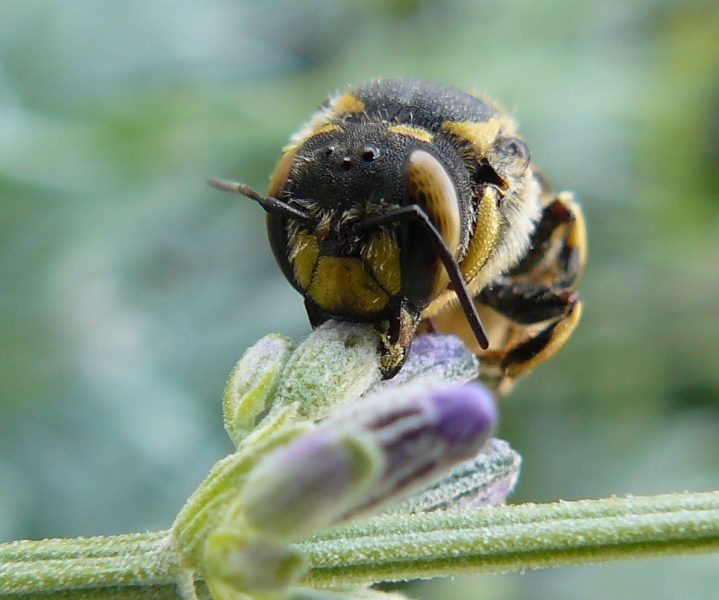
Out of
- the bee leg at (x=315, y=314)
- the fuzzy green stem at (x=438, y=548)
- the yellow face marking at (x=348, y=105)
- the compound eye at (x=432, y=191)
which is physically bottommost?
the fuzzy green stem at (x=438, y=548)

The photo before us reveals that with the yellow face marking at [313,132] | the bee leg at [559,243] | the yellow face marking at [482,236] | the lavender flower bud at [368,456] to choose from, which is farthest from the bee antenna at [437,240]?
the bee leg at [559,243]

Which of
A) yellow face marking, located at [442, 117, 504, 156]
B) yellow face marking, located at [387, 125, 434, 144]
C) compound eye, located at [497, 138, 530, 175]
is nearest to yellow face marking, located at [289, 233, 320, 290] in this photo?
yellow face marking, located at [387, 125, 434, 144]

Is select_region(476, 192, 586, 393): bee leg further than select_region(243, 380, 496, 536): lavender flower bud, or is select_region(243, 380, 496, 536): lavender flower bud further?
select_region(476, 192, 586, 393): bee leg

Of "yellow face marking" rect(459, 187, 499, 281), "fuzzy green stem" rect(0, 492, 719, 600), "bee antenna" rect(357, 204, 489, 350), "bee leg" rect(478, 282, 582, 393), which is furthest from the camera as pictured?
"bee leg" rect(478, 282, 582, 393)

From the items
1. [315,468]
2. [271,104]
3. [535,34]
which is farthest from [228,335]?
[315,468]

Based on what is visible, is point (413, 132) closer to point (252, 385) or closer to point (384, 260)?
point (384, 260)

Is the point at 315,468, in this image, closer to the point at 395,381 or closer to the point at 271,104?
the point at 395,381

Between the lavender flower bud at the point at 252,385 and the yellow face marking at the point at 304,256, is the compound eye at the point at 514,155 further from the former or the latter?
the lavender flower bud at the point at 252,385

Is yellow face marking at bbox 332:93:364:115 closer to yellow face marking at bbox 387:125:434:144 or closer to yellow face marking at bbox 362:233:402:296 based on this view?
yellow face marking at bbox 387:125:434:144
